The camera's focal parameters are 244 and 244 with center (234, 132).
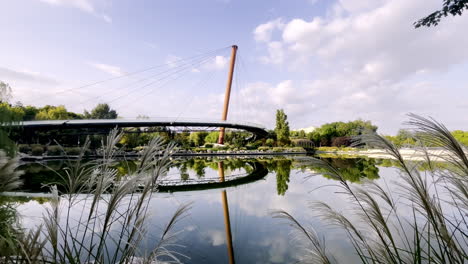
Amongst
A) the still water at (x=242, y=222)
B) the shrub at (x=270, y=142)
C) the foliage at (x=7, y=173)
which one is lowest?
the still water at (x=242, y=222)

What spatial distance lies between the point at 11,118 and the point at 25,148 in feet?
72.5

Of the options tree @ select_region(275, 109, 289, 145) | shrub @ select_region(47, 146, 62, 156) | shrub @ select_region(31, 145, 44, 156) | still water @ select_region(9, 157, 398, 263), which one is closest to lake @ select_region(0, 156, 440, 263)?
still water @ select_region(9, 157, 398, 263)

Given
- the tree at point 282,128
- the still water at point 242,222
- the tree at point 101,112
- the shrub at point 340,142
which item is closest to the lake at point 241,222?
the still water at point 242,222

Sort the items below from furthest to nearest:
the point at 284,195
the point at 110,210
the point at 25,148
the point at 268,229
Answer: the point at 25,148 < the point at 284,195 < the point at 268,229 < the point at 110,210

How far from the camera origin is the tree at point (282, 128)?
1535 inches

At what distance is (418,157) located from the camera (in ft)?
5.35

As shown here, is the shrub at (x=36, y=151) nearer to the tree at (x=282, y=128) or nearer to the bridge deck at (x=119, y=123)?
the bridge deck at (x=119, y=123)

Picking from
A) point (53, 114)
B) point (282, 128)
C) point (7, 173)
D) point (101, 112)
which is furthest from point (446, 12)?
point (101, 112)

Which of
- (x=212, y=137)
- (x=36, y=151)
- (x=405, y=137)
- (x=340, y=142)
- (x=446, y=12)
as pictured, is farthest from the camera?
(x=212, y=137)

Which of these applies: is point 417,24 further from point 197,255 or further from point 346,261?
point 197,255

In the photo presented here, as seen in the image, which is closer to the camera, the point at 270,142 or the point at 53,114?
the point at 53,114

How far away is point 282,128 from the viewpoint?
3928 cm

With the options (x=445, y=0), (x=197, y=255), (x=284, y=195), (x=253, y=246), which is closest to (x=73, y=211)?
(x=197, y=255)

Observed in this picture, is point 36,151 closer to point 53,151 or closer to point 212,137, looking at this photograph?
point 53,151
